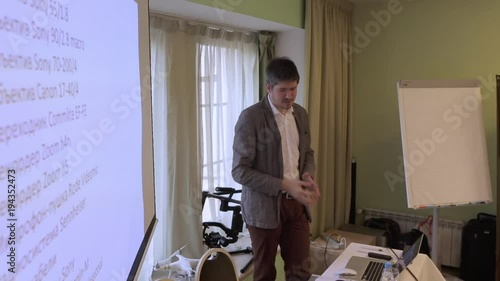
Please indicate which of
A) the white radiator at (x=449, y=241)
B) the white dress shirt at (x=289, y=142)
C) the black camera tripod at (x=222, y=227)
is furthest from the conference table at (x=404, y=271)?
the white radiator at (x=449, y=241)

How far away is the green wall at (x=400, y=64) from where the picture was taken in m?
3.42

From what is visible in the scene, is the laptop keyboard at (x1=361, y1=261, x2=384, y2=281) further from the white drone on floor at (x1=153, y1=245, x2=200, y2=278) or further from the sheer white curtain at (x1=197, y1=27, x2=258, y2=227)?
the sheer white curtain at (x1=197, y1=27, x2=258, y2=227)

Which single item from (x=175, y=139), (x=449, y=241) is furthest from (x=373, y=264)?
(x=449, y=241)

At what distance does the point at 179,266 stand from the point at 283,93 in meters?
1.11

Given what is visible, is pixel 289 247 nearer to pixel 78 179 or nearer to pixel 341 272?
pixel 341 272

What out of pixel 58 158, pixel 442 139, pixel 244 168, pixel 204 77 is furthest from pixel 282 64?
pixel 58 158

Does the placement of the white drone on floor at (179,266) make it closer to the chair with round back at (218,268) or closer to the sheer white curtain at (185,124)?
the sheer white curtain at (185,124)

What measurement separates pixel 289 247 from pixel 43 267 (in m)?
1.84

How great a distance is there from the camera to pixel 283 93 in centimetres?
216

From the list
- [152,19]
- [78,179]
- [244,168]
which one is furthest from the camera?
[152,19]

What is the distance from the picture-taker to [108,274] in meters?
0.94

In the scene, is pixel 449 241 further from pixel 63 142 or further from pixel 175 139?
pixel 63 142

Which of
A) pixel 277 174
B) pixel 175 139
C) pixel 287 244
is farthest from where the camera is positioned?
pixel 175 139

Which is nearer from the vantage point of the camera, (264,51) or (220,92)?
(220,92)
